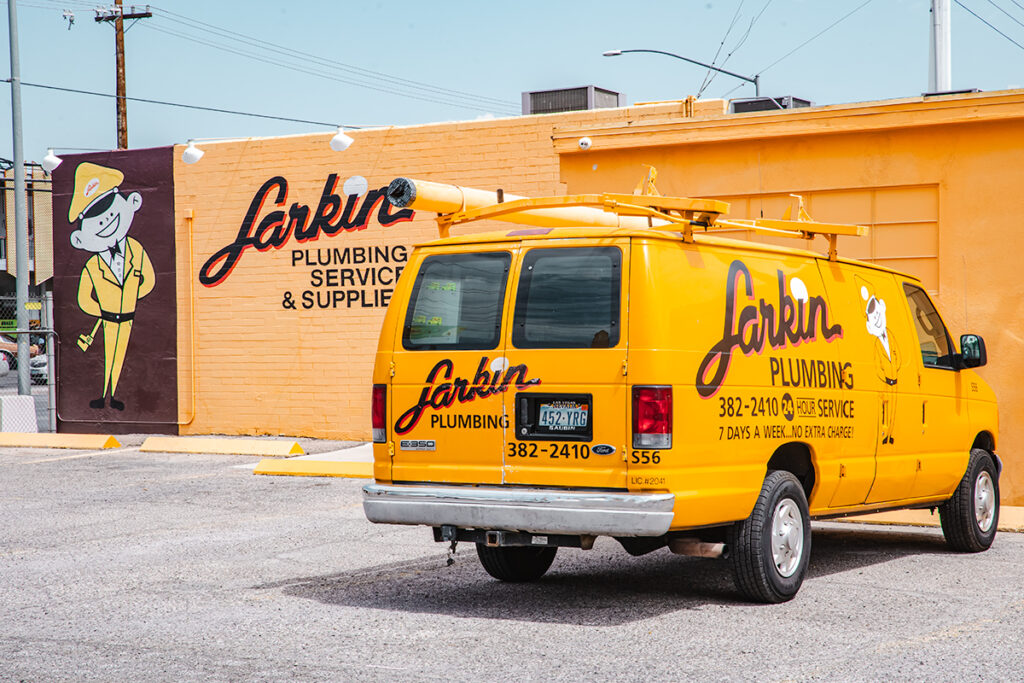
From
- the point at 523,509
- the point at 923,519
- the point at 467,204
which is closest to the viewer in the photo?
the point at 523,509

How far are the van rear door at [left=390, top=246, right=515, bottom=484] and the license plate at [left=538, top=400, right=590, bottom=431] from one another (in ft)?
0.86

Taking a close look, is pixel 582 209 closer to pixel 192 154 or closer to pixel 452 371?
pixel 452 371

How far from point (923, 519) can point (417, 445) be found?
5.97 m

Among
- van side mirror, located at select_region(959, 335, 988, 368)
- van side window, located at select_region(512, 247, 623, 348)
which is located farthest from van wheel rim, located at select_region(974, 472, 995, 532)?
van side window, located at select_region(512, 247, 623, 348)

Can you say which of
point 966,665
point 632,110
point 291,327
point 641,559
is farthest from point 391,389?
point 291,327

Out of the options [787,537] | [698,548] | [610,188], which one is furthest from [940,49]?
[698,548]

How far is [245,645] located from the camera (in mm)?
6520

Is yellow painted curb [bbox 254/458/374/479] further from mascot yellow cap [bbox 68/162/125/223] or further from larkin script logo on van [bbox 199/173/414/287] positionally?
mascot yellow cap [bbox 68/162/125/223]

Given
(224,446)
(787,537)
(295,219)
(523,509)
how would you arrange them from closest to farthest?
(523,509) < (787,537) < (224,446) < (295,219)

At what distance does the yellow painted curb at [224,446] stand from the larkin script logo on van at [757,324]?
1027 centimetres

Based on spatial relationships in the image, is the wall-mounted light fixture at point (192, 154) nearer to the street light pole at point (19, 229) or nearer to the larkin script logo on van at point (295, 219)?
the larkin script logo on van at point (295, 219)

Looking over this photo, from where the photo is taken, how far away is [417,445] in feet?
25.1

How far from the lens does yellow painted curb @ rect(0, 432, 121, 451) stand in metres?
19.1

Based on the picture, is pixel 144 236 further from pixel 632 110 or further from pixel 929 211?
pixel 929 211
